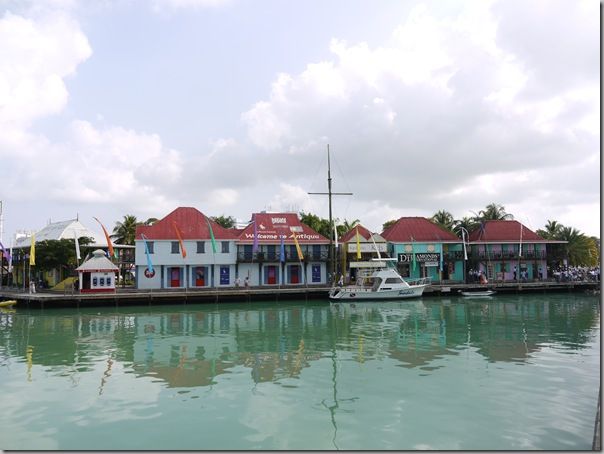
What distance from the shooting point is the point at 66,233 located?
49.8 m

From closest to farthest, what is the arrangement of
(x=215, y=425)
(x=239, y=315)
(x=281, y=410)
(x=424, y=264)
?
(x=215, y=425) → (x=281, y=410) → (x=239, y=315) → (x=424, y=264)

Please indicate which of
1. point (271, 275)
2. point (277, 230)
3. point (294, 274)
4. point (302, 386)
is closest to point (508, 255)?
point (294, 274)

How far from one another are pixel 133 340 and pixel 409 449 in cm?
1642

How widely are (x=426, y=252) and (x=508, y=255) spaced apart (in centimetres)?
900

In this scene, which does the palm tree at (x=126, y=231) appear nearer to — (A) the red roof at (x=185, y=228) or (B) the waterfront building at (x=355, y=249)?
(A) the red roof at (x=185, y=228)

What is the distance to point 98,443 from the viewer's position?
999cm

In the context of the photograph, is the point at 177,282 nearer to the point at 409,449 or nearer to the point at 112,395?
the point at 112,395

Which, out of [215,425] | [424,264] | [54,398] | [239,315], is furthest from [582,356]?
[424,264]

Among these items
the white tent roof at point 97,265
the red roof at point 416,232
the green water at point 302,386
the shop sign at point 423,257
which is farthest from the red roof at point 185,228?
the green water at point 302,386

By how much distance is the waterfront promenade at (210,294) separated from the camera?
37.6 meters

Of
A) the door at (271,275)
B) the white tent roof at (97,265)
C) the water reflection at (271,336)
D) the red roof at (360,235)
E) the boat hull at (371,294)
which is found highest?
the red roof at (360,235)

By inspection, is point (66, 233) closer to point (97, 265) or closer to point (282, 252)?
point (97, 265)

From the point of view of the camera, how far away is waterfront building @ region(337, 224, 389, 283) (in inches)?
2045

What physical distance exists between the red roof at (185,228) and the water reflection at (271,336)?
36.1 ft
